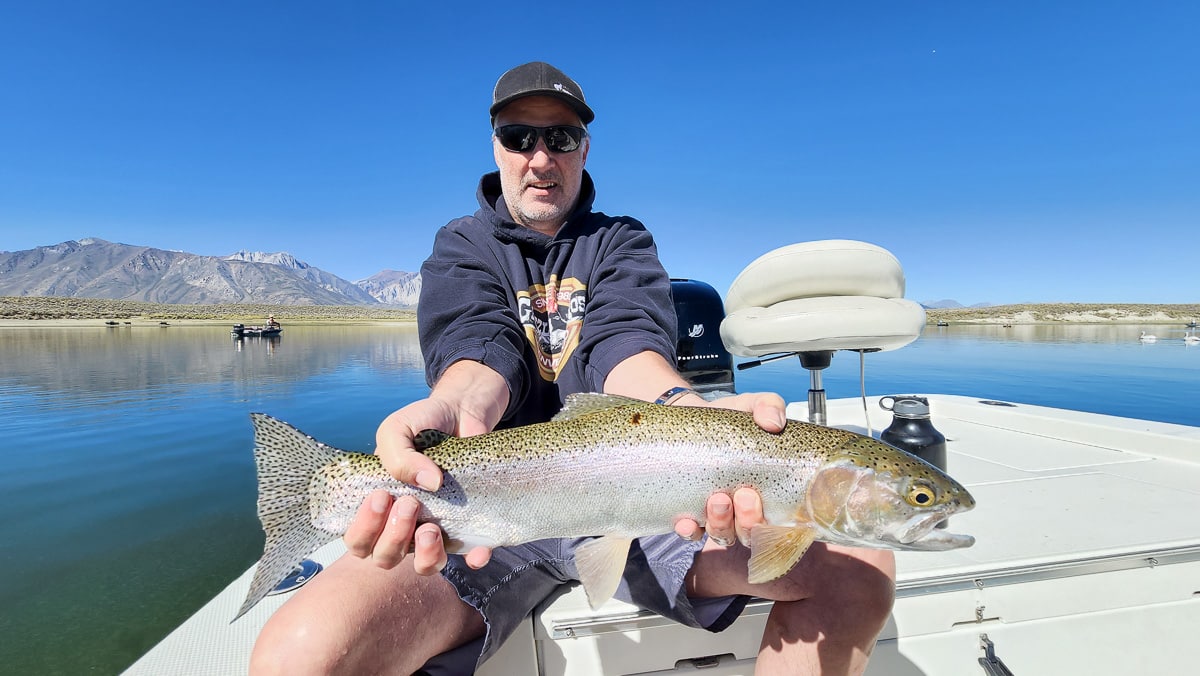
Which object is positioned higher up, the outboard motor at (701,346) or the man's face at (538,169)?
the man's face at (538,169)

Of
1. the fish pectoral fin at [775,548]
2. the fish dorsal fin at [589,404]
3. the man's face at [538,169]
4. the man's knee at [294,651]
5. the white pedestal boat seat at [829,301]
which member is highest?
the man's face at [538,169]

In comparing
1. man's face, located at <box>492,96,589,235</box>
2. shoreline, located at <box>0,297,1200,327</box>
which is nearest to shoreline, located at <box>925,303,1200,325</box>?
shoreline, located at <box>0,297,1200,327</box>

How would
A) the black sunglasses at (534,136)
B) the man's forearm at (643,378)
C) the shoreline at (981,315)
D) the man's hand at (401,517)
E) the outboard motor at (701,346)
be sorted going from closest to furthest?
the man's hand at (401,517) < the man's forearm at (643,378) < the black sunglasses at (534,136) < the outboard motor at (701,346) < the shoreline at (981,315)

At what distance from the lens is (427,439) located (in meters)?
2.35

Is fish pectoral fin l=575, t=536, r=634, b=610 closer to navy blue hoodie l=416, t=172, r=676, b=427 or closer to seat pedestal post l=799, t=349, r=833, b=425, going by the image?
navy blue hoodie l=416, t=172, r=676, b=427

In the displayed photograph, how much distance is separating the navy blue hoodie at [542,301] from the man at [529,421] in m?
0.01

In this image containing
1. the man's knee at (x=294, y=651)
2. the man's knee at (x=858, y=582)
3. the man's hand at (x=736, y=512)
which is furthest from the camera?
the man's knee at (x=858, y=582)

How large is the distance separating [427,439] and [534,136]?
2.18m

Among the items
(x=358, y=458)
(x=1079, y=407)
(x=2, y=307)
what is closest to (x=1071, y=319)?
(x=1079, y=407)

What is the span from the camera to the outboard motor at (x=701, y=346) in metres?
7.46

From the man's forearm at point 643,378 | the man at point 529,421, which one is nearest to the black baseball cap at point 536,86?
the man at point 529,421

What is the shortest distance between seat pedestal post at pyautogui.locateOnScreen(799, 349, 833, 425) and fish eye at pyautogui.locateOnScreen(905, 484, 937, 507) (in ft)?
7.62

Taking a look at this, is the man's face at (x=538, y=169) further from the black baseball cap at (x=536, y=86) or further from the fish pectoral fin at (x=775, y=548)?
the fish pectoral fin at (x=775, y=548)

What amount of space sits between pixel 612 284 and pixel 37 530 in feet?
32.2
